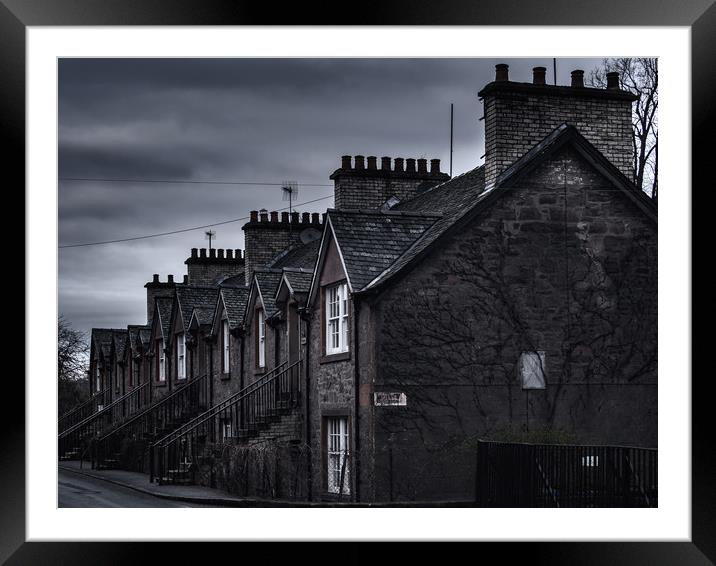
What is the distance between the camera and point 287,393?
80.0 ft

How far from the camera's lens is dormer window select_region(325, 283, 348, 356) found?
21.2 m

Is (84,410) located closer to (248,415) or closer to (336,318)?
(248,415)

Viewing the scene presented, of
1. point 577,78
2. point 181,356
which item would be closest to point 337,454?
point 577,78

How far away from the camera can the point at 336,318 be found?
21812 millimetres

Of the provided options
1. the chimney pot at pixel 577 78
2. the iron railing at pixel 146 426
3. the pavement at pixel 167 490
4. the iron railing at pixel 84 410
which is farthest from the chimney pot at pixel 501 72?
the iron railing at pixel 84 410

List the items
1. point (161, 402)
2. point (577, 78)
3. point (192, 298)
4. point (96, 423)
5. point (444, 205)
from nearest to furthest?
point (577, 78), point (444, 205), point (161, 402), point (192, 298), point (96, 423)

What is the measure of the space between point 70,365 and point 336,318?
38.2m

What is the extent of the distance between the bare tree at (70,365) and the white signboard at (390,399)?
3581cm
